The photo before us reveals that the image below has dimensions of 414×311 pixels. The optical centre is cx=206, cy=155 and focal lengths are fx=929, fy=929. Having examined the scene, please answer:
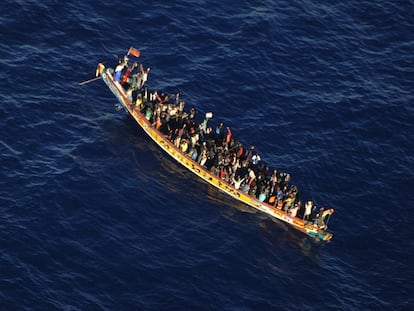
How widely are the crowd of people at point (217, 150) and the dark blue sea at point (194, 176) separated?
1.82 metres

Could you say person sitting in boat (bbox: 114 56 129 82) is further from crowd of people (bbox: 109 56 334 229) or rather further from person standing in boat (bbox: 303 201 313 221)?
person standing in boat (bbox: 303 201 313 221)

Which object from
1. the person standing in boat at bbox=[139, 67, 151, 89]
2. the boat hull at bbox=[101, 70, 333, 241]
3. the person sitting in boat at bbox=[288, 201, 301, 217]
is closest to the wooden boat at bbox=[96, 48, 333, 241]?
the boat hull at bbox=[101, 70, 333, 241]

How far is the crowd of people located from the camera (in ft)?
255

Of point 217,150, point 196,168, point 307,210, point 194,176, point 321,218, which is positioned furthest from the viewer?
point 194,176

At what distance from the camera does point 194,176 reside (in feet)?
263

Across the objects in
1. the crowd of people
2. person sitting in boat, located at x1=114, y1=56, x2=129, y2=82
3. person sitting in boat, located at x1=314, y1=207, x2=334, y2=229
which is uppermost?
→ person sitting in boat, located at x1=114, y1=56, x2=129, y2=82

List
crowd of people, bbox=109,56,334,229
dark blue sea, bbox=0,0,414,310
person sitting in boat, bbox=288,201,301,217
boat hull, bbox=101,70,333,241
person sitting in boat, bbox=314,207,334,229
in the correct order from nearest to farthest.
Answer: dark blue sea, bbox=0,0,414,310
person sitting in boat, bbox=314,207,334,229
person sitting in boat, bbox=288,201,301,217
boat hull, bbox=101,70,333,241
crowd of people, bbox=109,56,334,229

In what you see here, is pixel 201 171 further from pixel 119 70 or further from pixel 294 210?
pixel 119 70

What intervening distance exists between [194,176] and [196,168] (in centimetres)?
100

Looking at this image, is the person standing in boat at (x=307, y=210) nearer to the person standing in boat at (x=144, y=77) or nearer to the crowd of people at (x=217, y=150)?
the crowd of people at (x=217, y=150)

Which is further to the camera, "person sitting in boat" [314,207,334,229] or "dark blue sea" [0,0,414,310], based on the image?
"person sitting in boat" [314,207,334,229]

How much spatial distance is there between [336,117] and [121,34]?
892 inches

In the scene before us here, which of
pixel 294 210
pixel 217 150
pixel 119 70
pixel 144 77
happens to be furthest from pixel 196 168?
pixel 119 70

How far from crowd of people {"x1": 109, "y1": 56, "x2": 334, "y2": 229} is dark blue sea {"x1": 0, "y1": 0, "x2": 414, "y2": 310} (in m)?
1.82
